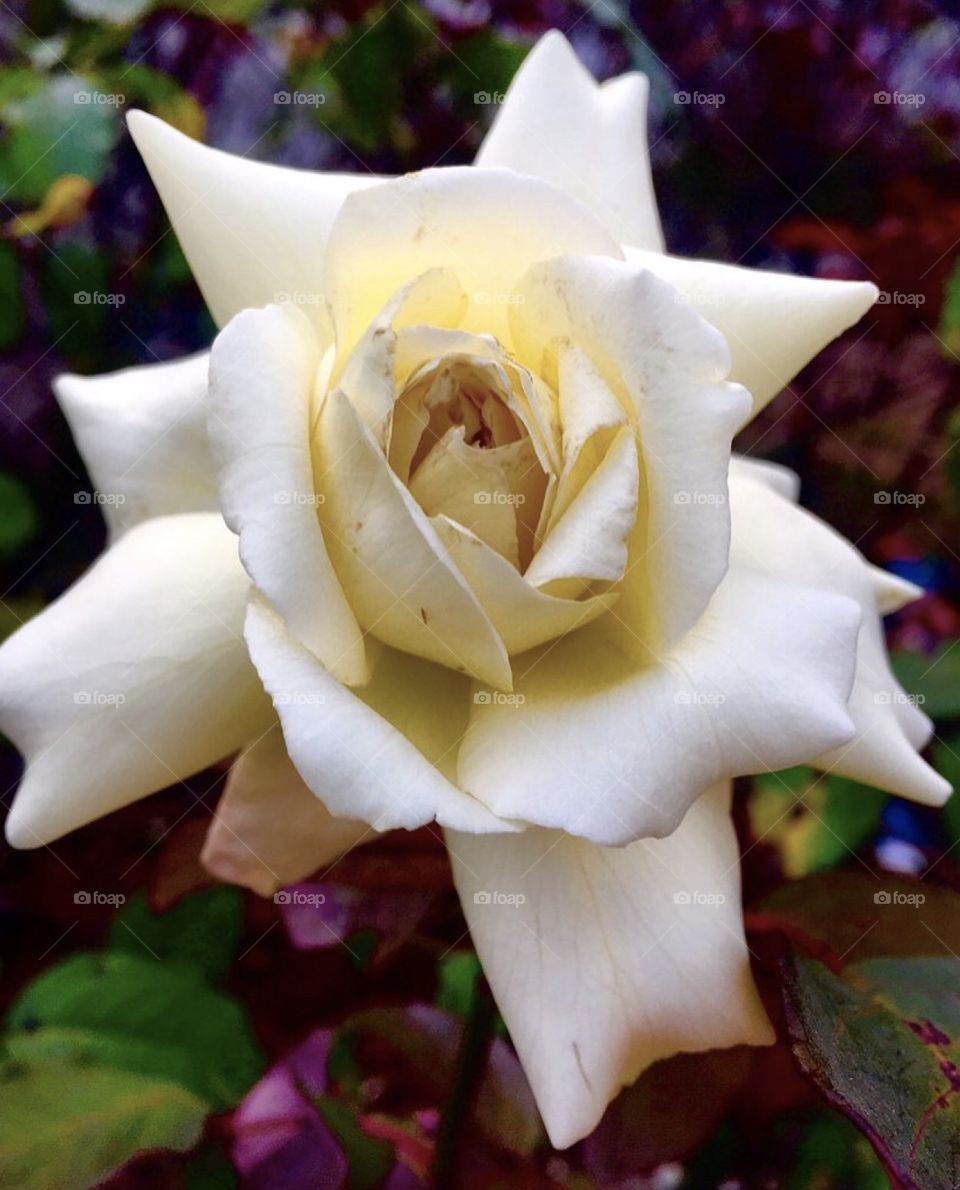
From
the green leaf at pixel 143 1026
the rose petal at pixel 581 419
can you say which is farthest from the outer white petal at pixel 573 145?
the green leaf at pixel 143 1026

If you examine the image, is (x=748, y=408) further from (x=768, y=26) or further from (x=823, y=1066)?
(x=768, y=26)

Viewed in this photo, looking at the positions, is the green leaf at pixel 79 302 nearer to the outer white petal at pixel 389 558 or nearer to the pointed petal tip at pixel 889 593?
the outer white petal at pixel 389 558

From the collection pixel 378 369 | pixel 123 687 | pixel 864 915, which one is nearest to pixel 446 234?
pixel 378 369

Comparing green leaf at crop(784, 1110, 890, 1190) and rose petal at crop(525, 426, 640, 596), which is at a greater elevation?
rose petal at crop(525, 426, 640, 596)

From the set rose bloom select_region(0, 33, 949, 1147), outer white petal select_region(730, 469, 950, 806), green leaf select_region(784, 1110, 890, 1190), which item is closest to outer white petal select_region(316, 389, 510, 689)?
rose bloom select_region(0, 33, 949, 1147)

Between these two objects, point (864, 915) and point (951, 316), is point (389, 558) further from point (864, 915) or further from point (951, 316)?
point (951, 316)

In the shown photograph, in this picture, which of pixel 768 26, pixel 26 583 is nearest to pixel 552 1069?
pixel 26 583

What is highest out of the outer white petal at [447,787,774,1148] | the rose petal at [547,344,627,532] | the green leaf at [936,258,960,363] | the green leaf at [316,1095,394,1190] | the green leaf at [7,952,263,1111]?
the rose petal at [547,344,627,532]

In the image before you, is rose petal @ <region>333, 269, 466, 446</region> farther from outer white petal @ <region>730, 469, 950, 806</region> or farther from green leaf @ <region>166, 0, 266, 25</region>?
green leaf @ <region>166, 0, 266, 25</region>
